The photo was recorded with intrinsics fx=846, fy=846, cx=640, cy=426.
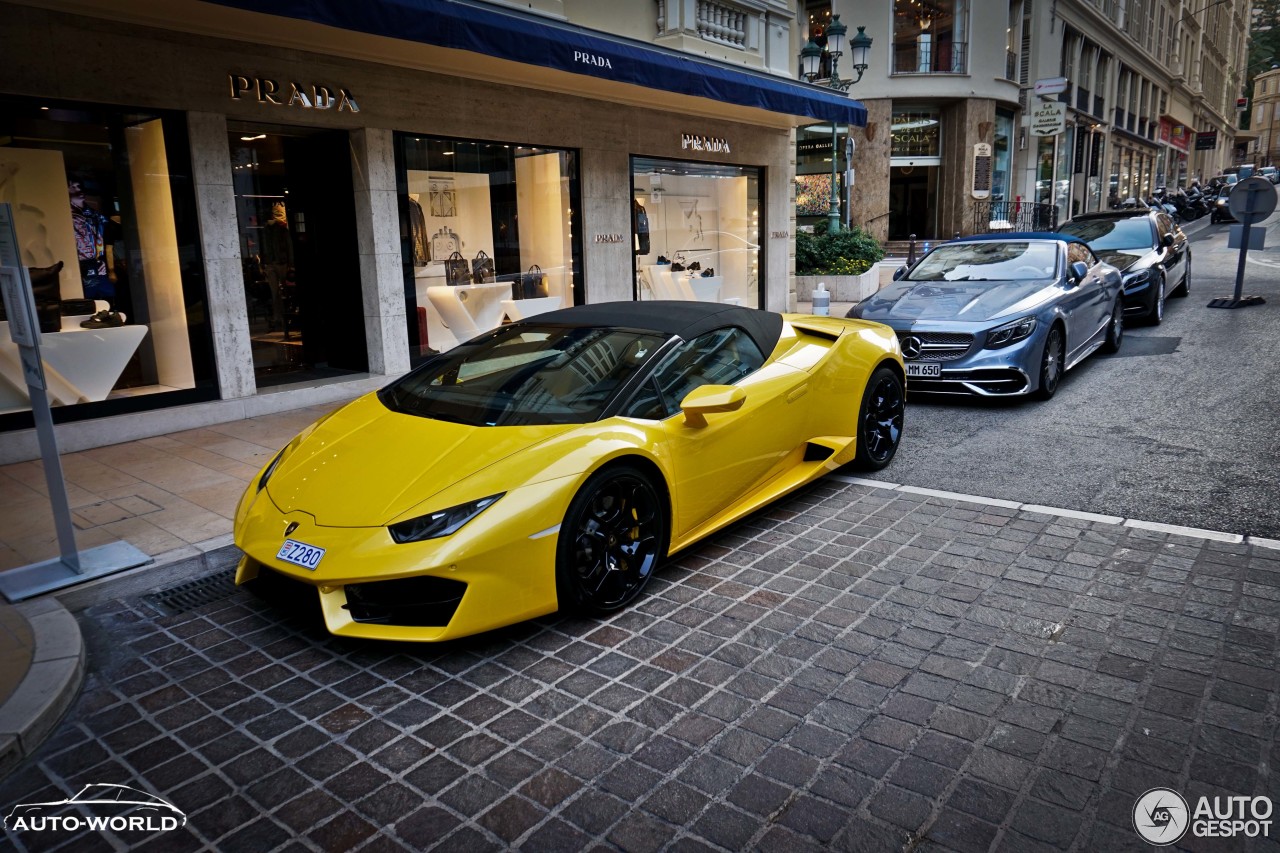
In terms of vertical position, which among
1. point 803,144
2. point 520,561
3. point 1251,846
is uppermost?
point 803,144

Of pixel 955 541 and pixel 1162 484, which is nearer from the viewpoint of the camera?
pixel 955 541

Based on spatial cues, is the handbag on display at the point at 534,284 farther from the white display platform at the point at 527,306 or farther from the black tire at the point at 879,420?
the black tire at the point at 879,420

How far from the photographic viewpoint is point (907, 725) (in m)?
2.99

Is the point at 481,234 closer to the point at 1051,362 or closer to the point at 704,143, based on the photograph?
the point at 704,143

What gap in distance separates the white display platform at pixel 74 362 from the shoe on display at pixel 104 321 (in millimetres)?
36

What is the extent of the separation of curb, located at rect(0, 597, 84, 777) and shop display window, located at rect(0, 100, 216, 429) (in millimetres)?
3985

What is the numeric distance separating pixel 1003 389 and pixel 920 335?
893mm

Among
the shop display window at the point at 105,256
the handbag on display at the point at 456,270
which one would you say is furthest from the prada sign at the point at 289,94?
the handbag on display at the point at 456,270

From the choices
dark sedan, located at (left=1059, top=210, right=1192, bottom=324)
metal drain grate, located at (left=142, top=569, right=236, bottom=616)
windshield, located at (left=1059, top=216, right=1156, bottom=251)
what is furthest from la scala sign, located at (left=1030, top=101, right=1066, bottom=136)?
metal drain grate, located at (left=142, top=569, right=236, bottom=616)

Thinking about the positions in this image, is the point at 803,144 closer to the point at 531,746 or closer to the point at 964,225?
the point at 964,225

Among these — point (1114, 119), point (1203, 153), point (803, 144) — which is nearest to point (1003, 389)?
point (803, 144)

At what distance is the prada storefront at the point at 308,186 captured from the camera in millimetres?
7090

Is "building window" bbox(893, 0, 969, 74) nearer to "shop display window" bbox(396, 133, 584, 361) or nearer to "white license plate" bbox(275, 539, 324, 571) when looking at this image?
"shop display window" bbox(396, 133, 584, 361)

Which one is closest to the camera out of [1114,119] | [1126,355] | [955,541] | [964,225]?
[955,541]
